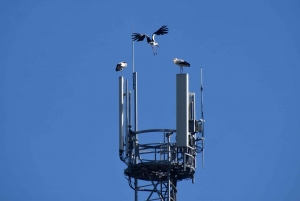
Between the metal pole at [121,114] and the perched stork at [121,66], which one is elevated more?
the perched stork at [121,66]

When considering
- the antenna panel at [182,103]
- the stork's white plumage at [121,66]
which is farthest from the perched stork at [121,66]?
the antenna panel at [182,103]

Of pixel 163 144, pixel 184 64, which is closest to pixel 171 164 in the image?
pixel 163 144

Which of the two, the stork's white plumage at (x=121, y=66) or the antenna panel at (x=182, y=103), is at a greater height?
the stork's white plumage at (x=121, y=66)

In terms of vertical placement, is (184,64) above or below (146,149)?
above

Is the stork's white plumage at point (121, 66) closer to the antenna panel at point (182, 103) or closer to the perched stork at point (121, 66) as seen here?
the perched stork at point (121, 66)

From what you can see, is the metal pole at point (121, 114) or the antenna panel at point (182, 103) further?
the metal pole at point (121, 114)

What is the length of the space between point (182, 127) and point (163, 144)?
5.13ft

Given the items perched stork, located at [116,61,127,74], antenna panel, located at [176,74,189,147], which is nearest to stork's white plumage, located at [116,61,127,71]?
perched stork, located at [116,61,127,74]

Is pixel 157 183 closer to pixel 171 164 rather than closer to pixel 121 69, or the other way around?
pixel 171 164

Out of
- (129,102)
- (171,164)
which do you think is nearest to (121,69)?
(129,102)

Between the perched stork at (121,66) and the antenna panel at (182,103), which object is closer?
the antenna panel at (182,103)

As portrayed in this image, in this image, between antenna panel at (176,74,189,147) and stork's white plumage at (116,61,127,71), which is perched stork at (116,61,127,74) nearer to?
stork's white plumage at (116,61,127,71)

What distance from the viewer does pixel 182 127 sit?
8394cm

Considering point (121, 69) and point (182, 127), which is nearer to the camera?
point (182, 127)
